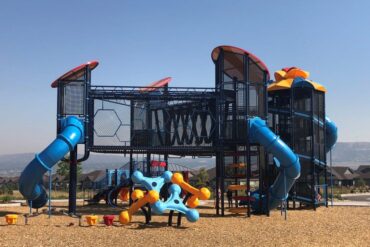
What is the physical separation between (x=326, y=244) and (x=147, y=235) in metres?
5.42

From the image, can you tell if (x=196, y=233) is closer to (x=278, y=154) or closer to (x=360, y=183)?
(x=278, y=154)

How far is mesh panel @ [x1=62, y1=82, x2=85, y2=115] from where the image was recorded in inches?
849

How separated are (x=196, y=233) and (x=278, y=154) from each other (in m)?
6.63

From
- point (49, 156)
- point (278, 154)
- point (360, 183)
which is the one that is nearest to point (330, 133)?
point (278, 154)

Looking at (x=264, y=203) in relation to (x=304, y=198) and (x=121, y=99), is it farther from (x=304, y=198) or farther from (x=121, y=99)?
(x=121, y=99)

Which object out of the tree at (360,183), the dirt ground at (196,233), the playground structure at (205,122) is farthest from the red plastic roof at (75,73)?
the tree at (360,183)

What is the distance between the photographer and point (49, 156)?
19578mm

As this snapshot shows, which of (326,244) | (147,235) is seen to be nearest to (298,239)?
(326,244)

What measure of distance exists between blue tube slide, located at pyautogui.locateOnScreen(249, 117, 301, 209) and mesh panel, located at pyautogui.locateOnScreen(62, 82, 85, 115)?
770cm

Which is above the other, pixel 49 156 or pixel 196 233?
pixel 49 156

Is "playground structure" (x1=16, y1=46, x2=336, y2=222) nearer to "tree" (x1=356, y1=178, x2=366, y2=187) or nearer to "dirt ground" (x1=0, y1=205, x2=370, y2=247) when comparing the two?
"dirt ground" (x1=0, y1=205, x2=370, y2=247)

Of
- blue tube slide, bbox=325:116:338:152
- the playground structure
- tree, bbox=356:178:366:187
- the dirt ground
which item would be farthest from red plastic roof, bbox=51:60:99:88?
tree, bbox=356:178:366:187

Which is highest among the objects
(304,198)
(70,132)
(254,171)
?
(70,132)

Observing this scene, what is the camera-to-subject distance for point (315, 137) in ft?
92.2
